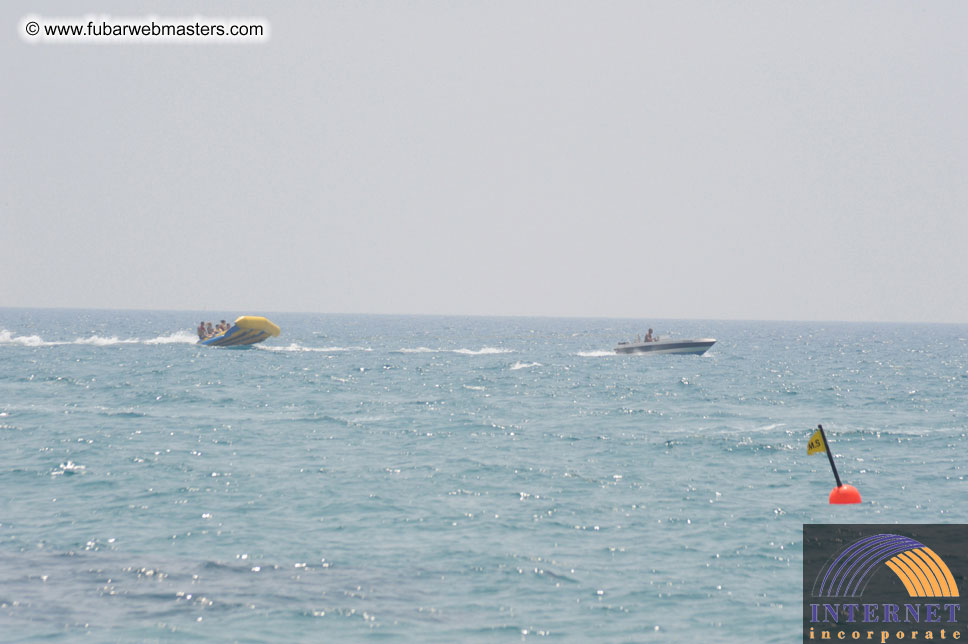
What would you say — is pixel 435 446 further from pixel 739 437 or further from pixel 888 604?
pixel 888 604

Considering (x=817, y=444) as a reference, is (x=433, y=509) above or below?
below

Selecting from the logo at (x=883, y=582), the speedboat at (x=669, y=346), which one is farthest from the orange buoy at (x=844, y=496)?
the speedboat at (x=669, y=346)

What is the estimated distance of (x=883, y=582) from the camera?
16188 millimetres

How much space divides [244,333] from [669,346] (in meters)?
34.4

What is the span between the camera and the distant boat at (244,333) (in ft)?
247

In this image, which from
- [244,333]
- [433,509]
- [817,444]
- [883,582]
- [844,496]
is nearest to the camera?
[883,582]

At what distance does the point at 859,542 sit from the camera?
18938mm

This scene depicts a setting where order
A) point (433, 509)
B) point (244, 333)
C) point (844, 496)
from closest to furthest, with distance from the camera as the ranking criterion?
point (844, 496), point (433, 509), point (244, 333)

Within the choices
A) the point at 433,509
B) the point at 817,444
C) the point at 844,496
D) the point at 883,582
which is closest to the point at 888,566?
the point at 883,582

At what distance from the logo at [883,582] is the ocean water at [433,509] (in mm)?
546

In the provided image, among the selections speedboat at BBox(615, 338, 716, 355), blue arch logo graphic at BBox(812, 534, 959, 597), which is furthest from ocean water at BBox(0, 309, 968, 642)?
speedboat at BBox(615, 338, 716, 355)

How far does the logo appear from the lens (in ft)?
47.1

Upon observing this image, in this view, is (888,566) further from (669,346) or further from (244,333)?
(244,333)

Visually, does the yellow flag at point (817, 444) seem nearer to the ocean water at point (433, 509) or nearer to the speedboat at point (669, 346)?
the ocean water at point (433, 509)
